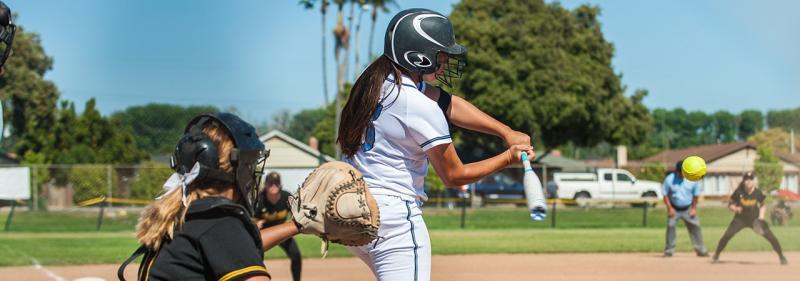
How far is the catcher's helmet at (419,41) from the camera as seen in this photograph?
4.83m

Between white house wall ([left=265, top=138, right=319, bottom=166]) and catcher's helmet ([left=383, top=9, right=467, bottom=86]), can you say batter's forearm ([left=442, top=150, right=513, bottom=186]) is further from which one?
white house wall ([left=265, top=138, right=319, bottom=166])

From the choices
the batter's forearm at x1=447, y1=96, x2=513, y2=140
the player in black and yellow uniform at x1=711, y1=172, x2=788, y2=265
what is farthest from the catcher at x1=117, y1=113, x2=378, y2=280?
the player in black and yellow uniform at x1=711, y1=172, x2=788, y2=265

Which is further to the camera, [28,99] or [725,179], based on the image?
[28,99]

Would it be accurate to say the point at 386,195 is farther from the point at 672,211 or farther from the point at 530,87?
the point at 530,87

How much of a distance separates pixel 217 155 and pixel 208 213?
21 cm

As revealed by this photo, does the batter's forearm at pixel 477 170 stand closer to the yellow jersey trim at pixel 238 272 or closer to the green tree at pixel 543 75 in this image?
the yellow jersey trim at pixel 238 272

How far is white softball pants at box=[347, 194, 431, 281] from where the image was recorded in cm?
465

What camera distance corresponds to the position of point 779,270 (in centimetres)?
1480

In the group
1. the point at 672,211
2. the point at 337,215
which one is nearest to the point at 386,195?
the point at 337,215

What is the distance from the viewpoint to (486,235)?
24312 mm

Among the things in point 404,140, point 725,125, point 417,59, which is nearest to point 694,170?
point 417,59

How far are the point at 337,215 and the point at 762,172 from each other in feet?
115

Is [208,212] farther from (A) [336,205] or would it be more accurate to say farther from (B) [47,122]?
(B) [47,122]

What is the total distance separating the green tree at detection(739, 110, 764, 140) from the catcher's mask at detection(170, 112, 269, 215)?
165394 millimetres
